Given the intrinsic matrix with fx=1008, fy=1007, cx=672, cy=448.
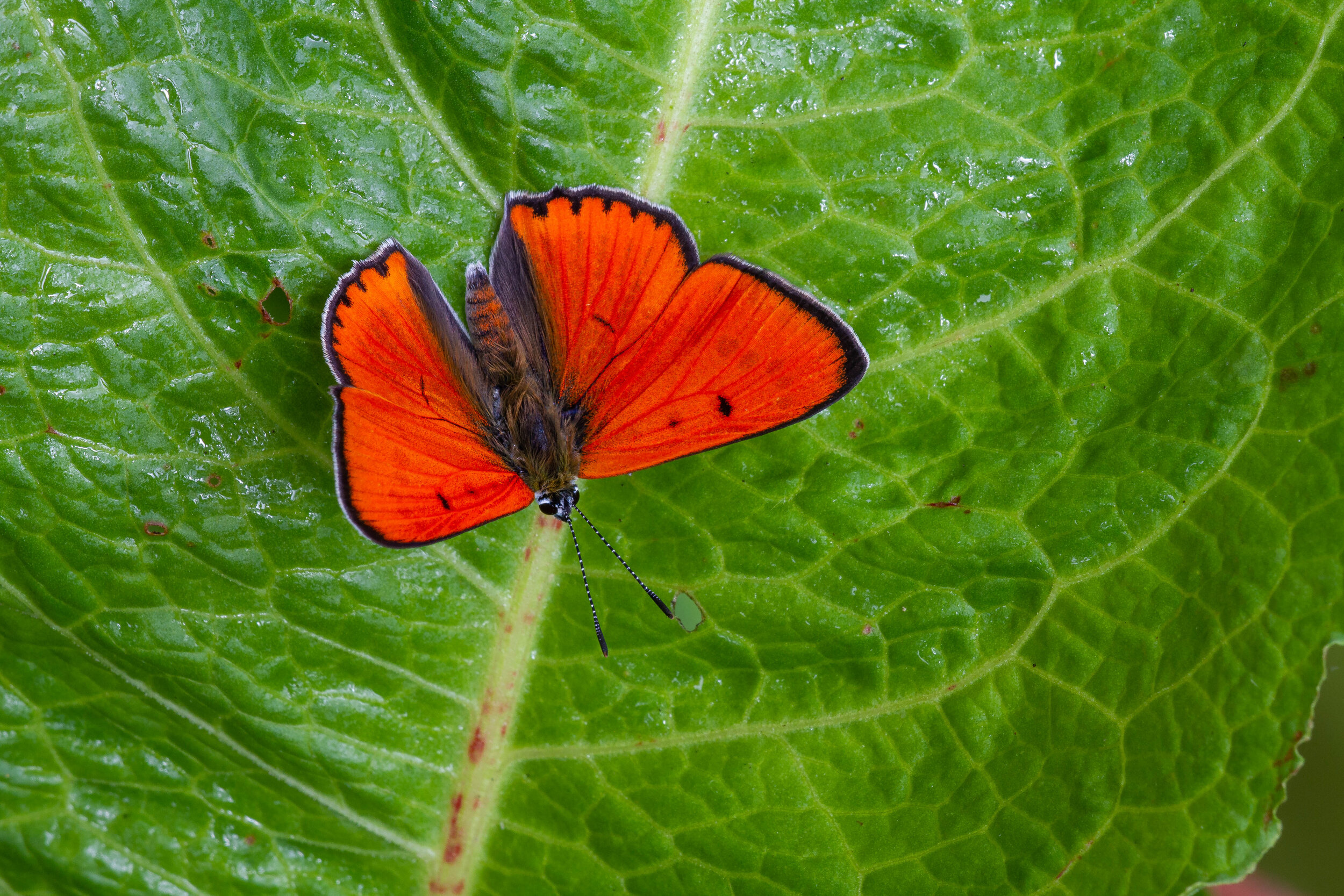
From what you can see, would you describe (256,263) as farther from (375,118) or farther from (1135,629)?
(1135,629)

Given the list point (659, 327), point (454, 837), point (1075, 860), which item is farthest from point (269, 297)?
point (1075, 860)

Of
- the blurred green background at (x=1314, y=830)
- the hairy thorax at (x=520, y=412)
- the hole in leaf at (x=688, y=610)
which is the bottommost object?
the blurred green background at (x=1314, y=830)

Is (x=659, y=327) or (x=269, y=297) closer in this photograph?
(x=269, y=297)

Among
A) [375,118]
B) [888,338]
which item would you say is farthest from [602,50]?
[888,338]

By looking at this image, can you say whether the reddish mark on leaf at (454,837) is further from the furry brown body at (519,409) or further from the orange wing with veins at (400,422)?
the furry brown body at (519,409)

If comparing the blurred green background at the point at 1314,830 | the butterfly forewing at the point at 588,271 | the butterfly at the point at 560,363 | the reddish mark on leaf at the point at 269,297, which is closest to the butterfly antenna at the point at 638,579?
the butterfly at the point at 560,363

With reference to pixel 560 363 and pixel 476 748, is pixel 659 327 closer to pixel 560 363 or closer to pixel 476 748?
pixel 560 363
